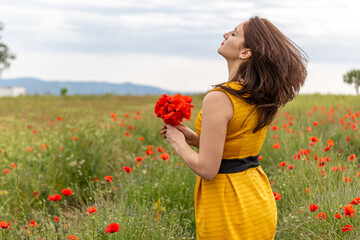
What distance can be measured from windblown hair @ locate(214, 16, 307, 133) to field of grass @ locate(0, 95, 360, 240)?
3.22 feet

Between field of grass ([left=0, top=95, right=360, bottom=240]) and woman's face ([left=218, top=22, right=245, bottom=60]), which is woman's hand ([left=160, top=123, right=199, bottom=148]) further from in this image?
field of grass ([left=0, top=95, right=360, bottom=240])

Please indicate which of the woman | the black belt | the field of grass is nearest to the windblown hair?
the woman

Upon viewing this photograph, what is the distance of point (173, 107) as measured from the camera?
2178mm

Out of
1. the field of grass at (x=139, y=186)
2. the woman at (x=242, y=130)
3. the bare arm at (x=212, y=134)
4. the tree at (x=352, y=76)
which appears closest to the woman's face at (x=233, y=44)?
the woman at (x=242, y=130)

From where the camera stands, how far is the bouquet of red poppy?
7.16 ft

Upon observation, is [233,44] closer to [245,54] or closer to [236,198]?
[245,54]

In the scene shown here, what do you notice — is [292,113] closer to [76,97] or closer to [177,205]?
[177,205]

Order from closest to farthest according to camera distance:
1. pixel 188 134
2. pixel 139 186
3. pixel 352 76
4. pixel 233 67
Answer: pixel 233 67
pixel 188 134
pixel 139 186
pixel 352 76

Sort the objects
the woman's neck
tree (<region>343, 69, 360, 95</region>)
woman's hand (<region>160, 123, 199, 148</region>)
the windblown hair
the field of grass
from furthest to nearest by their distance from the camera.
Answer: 1. tree (<region>343, 69, 360, 95</region>)
2. the field of grass
3. woman's hand (<region>160, 123, 199, 148</region>)
4. the woman's neck
5. the windblown hair

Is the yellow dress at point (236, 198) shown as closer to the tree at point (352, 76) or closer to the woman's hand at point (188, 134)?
the woman's hand at point (188, 134)

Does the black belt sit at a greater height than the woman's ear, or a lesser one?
lesser

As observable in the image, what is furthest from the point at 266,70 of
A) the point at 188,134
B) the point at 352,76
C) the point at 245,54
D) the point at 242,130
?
A: the point at 352,76

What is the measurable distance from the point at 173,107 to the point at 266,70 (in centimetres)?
55

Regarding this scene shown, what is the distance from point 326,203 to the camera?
3.25 meters
